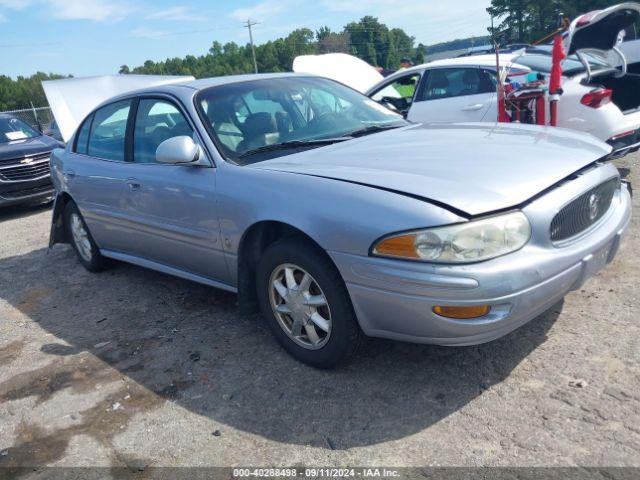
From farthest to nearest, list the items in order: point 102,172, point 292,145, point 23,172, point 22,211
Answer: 1. point 22,211
2. point 23,172
3. point 102,172
4. point 292,145

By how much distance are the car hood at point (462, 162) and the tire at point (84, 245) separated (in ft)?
8.55

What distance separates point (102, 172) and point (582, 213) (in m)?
3.48

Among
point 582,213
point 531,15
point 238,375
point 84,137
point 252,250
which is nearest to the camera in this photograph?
point 582,213

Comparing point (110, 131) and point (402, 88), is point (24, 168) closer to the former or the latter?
point (110, 131)

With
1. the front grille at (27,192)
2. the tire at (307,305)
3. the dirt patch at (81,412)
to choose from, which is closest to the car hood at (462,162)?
the tire at (307,305)

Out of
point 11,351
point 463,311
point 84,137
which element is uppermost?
point 84,137

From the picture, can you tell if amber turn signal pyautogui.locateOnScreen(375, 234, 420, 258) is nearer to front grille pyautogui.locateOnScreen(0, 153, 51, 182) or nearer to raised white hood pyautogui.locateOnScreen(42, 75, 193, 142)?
raised white hood pyautogui.locateOnScreen(42, 75, 193, 142)

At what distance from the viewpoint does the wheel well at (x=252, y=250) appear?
10.6 ft

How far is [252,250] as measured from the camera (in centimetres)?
334

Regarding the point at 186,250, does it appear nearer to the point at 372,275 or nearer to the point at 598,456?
the point at 372,275

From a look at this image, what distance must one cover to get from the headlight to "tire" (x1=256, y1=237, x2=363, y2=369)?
444 mm

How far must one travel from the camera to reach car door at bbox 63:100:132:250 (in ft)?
14.5

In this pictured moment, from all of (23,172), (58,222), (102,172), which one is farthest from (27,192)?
(102,172)

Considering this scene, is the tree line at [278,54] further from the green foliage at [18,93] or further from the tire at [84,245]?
the tire at [84,245]
